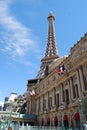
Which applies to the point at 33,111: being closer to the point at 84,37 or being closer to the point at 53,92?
the point at 53,92

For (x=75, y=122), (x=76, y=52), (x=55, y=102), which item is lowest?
(x=75, y=122)

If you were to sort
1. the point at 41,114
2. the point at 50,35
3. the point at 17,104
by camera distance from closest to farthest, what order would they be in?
the point at 41,114 → the point at 17,104 → the point at 50,35

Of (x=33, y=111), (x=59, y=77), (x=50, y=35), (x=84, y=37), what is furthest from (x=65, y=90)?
(x=50, y=35)

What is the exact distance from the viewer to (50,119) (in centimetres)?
4072

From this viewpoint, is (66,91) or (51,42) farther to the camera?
(51,42)

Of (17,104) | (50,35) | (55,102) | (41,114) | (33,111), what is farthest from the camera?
(50,35)

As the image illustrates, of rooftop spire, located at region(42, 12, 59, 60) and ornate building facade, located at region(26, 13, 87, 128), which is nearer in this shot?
ornate building facade, located at region(26, 13, 87, 128)

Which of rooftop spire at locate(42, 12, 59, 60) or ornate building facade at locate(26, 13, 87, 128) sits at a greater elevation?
rooftop spire at locate(42, 12, 59, 60)

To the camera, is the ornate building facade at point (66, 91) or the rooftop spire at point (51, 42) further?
the rooftop spire at point (51, 42)

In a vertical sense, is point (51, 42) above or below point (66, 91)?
above

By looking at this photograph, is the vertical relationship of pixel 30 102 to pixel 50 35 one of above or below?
below

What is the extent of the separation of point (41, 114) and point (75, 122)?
17005mm

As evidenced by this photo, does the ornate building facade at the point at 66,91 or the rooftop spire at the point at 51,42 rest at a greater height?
the rooftop spire at the point at 51,42

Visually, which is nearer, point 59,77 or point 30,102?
point 59,77
